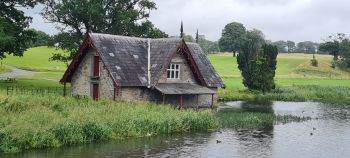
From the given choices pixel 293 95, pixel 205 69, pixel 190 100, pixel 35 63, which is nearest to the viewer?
pixel 190 100

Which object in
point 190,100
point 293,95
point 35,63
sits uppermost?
point 35,63

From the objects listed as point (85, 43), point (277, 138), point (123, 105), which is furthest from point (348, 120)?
point (85, 43)

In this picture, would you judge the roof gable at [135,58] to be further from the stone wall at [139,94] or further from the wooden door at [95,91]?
the wooden door at [95,91]

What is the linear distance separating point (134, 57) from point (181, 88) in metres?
5.43

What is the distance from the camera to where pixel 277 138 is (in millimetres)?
34781

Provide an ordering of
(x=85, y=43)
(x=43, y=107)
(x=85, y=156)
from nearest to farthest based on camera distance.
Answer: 1. (x=85, y=156)
2. (x=43, y=107)
3. (x=85, y=43)

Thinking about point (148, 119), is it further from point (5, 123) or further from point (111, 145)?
point (5, 123)

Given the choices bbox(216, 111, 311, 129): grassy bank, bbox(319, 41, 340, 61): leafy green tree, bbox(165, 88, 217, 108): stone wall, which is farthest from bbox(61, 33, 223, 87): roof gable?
bbox(319, 41, 340, 61): leafy green tree

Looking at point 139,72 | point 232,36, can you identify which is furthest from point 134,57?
point 232,36

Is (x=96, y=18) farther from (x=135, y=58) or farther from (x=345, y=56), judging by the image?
(x=345, y=56)

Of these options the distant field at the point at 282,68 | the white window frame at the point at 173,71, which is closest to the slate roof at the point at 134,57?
the white window frame at the point at 173,71

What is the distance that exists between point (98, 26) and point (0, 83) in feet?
49.4

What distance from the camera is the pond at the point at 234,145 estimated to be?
89.7ft

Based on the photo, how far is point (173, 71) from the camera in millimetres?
49156
